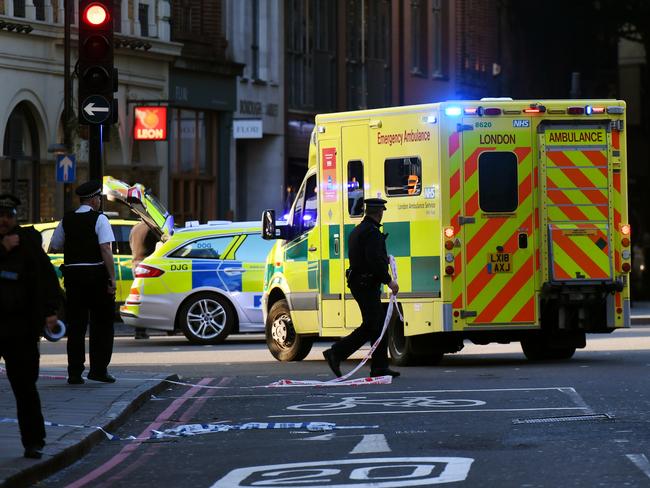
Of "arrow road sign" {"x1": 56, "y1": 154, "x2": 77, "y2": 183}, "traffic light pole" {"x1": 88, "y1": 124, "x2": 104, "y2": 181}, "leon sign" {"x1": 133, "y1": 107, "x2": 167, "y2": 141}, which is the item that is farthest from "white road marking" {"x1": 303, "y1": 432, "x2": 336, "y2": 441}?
→ "leon sign" {"x1": 133, "y1": 107, "x2": 167, "y2": 141}

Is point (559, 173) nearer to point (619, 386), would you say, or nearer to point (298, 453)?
point (619, 386)

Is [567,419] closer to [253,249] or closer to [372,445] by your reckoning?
[372,445]

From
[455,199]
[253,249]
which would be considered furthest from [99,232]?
[253,249]

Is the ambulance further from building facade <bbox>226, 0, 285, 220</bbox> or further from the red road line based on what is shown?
building facade <bbox>226, 0, 285, 220</bbox>

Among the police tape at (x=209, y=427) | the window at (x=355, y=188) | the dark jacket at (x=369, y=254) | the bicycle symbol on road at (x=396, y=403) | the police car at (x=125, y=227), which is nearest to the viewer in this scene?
the police tape at (x=209, y=427)

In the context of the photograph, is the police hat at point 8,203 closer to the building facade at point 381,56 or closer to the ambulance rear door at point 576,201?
the ambulance rear door at point 576,201

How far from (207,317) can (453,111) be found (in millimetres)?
7091

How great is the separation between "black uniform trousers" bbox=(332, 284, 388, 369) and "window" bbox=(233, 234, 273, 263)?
7.22 metres

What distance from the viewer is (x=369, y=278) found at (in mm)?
18422

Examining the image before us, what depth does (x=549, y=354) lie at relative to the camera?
21.5 metres

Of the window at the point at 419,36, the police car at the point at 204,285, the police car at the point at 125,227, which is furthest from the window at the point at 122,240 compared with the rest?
the window at the point at 419,36

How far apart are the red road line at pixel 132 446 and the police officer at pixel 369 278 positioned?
1562 millimetres

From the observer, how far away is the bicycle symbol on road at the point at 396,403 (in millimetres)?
15622

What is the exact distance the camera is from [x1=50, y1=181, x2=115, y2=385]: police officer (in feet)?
56.1
